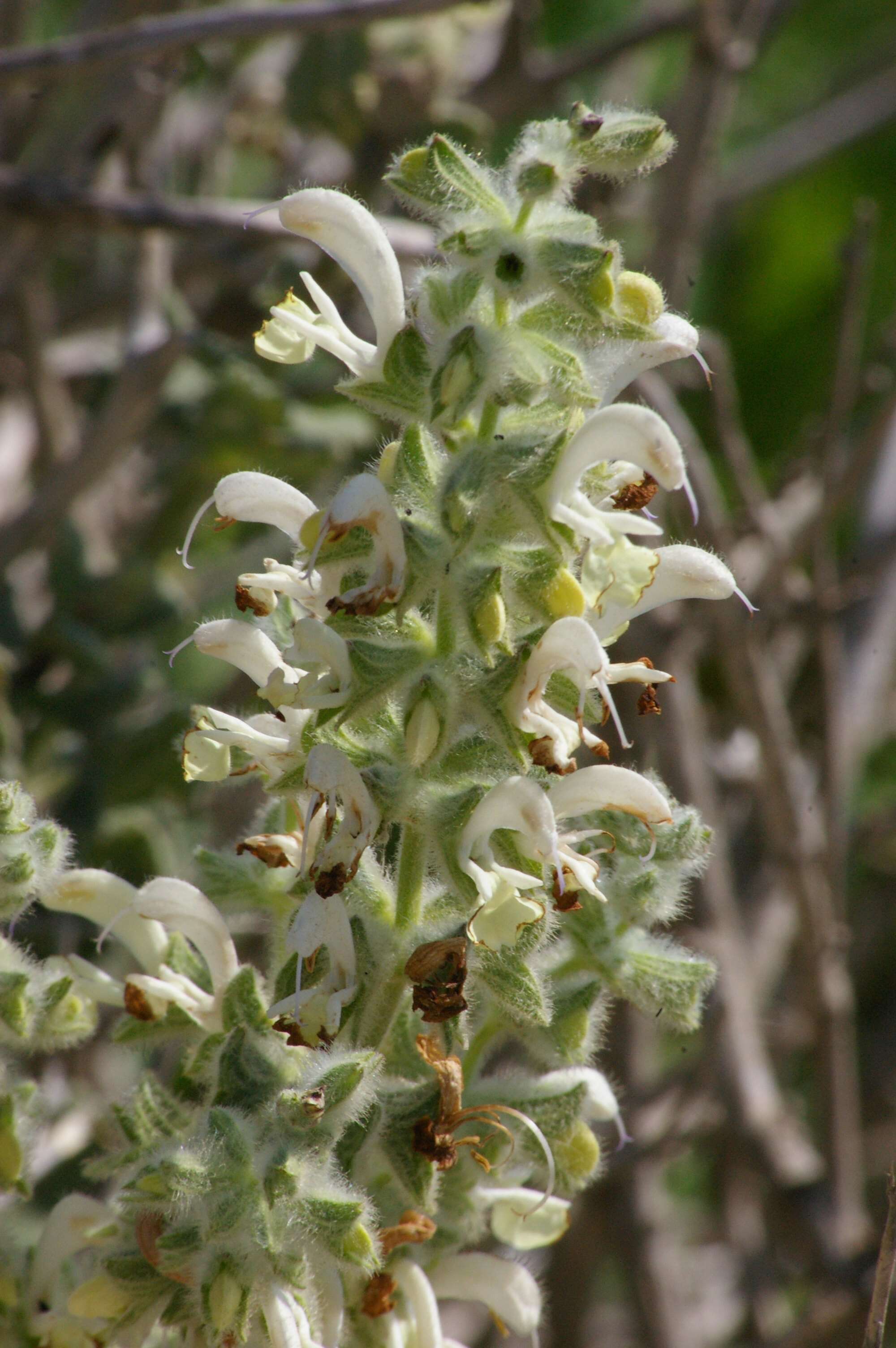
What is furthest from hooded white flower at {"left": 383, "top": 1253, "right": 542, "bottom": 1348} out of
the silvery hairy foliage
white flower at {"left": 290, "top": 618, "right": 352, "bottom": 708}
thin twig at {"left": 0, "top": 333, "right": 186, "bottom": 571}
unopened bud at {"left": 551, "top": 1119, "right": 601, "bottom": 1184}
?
thin twig at {"left": 0, "top": 333, "right": 186, "bottom": 571}

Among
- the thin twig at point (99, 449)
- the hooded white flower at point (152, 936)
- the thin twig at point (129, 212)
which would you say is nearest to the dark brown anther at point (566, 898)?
the hooded white flower at point (152, 936)

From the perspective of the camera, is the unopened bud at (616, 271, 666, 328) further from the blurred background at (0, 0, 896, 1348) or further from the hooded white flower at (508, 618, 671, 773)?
the blurred background at (0, 0, 896, 1348)

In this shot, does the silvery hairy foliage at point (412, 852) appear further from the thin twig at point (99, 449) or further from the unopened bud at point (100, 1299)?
the thin twig at point (99, 449)

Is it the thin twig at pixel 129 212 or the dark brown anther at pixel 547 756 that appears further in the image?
the thin twig at pixel 129 212

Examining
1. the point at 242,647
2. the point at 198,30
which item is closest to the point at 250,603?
the point at 242,647

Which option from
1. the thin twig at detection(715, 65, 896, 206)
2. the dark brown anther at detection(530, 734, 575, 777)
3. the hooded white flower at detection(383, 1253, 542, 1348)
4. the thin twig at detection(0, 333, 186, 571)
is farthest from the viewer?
the thin twig at detection(715, 65, 896, 206)

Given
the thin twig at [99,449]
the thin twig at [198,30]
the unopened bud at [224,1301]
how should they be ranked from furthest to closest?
the thin twig at [99,449]
the thin twig at [198,30]
the unopened bud at [224,1301]
